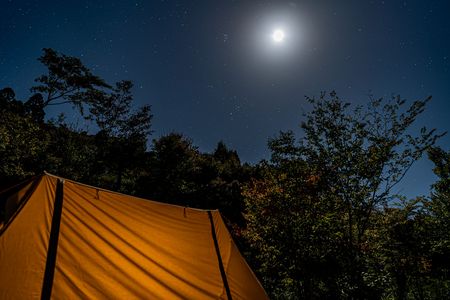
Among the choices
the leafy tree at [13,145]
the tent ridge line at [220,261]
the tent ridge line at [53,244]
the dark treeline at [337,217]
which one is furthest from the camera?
the leafy tree at [13,145]

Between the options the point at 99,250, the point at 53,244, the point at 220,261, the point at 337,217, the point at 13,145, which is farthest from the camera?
the point at 13,145

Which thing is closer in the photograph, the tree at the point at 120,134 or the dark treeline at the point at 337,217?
the dark treeline at the point at 337,217

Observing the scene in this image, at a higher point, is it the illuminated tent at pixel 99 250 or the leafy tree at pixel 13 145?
the leafy tree at pixel 13 145

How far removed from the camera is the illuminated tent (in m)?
2.57

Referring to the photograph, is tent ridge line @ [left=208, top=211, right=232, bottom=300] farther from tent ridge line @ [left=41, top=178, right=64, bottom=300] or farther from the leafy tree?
the leafy tree

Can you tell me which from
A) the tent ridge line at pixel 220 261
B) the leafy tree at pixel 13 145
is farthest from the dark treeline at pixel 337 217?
the tent ridge line at pixel 220 261

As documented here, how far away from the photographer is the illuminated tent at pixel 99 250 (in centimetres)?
257

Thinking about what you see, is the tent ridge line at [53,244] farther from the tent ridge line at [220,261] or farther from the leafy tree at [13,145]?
the leafy tree at [13,145]

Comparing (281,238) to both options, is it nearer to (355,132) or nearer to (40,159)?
(355,132)

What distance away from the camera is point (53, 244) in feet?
8.86

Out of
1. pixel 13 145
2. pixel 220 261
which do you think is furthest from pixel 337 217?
pixel 13 145

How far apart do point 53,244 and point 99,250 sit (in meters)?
0.49

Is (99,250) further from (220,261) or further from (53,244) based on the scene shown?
(220,261)

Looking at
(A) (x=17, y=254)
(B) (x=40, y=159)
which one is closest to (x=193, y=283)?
(A) (x=17, y=254)
